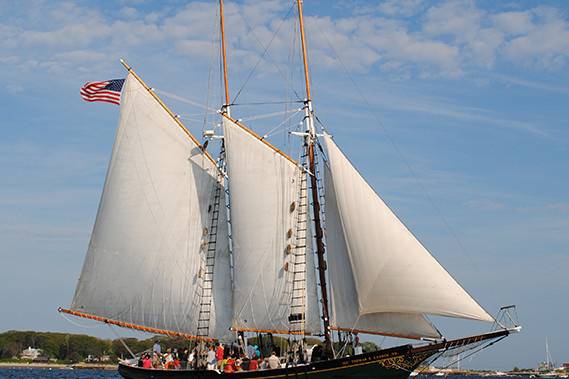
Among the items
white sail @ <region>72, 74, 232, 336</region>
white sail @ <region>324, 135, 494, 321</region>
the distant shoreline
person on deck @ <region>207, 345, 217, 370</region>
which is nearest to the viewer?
white sail @ <region>324, 135, 494, 321</region>

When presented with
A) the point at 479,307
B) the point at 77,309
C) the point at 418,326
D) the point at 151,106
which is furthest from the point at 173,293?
the point at 479,307

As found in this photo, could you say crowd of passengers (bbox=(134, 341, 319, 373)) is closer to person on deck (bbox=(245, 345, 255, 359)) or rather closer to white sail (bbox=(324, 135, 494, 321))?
person on deck (bbox=(245, 345, 255, 359))

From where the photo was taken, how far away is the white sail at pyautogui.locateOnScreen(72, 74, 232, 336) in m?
58.0

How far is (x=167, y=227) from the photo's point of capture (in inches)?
2304

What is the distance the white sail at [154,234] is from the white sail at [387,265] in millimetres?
12721

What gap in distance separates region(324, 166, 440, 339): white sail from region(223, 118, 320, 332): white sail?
9.24 feet

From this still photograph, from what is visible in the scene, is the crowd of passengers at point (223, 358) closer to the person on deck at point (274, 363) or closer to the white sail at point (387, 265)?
the person on deck at point (274, 363)

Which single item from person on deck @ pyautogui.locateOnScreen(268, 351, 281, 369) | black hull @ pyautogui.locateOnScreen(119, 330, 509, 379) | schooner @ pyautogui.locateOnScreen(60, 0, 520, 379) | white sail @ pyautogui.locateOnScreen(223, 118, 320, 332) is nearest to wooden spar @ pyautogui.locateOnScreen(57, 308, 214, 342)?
schooner @ pyautogui.locateOnScreen(60, 0, 520, 379)

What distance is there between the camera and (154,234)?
58344mm

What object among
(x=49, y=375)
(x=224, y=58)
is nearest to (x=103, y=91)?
(x=224, y=58)

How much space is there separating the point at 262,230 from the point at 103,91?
56.1 ft

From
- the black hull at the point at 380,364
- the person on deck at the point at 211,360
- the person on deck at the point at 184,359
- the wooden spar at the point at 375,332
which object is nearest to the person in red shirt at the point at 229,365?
the person on deck at the point at 211,360

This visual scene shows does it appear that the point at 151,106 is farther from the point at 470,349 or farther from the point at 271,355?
the point at 470,349

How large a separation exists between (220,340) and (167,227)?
8164 mm
